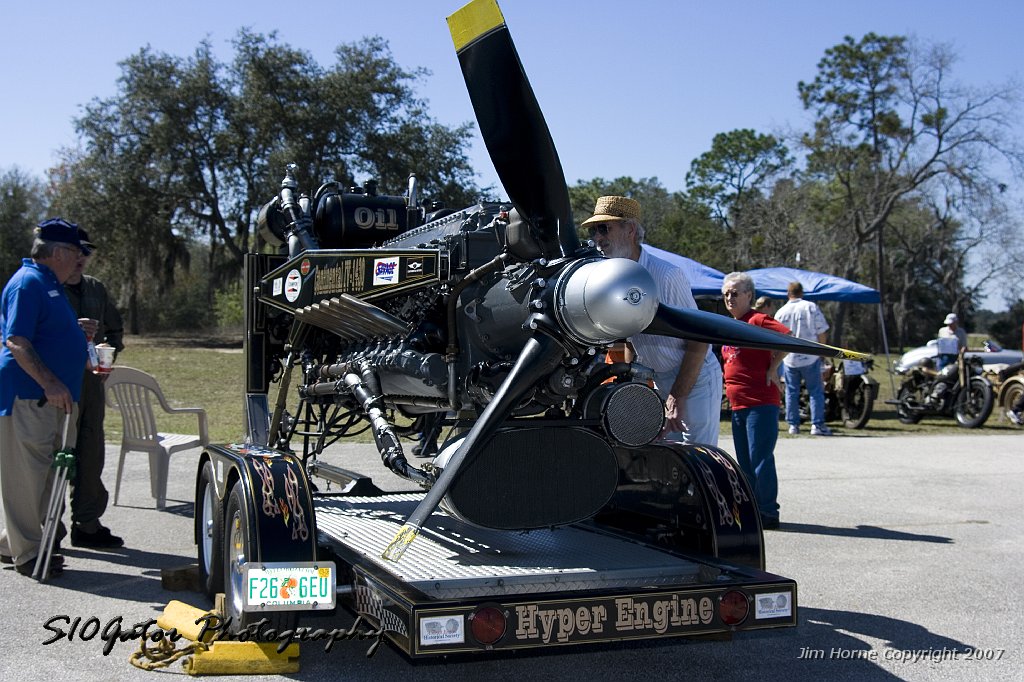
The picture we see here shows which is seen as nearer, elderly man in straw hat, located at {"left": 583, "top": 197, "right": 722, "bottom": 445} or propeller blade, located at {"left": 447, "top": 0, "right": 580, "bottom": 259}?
propeller blade, located at {"left": 447, "top": 0, "right": 580, "bottom": 259}

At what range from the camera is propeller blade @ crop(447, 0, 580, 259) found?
3979 mm

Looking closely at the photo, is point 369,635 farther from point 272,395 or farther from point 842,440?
point 272,395

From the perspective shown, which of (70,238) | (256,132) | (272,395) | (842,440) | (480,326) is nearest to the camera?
(480,326)

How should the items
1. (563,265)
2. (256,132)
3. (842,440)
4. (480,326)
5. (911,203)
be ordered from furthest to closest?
(911,203), (256,132), (842,440), (480,326), (563,265)

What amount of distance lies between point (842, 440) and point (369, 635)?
11960 millimetres

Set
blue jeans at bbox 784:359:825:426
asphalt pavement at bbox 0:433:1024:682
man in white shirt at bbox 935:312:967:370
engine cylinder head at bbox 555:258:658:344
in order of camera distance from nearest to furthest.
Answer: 1. engine cylinder head at bbox 555:258:658:344
2. asphalt pavement at bbox 0:433:1024:682
3. blue jeans at bbox 784:359:825:426
4. man in white shirt at bbox 935:312:967:370

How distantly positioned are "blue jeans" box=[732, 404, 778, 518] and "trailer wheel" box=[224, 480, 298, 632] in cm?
413

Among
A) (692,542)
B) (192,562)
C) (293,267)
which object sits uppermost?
(293,267)

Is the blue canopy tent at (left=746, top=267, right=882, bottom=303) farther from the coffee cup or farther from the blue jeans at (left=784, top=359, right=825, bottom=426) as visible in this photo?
the coffee cup

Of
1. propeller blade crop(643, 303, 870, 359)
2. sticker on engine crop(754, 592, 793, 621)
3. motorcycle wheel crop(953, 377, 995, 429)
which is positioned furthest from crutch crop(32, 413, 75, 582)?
motorcycle wheel crop(953, 377, 995, 429)

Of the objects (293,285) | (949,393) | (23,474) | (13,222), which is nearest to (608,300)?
(293,285)

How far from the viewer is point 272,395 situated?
62.8 ft

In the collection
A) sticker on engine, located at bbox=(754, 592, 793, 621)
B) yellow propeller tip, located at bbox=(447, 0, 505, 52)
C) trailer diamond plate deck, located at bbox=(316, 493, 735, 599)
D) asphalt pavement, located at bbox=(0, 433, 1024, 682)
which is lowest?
asphalt pavement, located at bbox=(0, 433, 1024, 682)

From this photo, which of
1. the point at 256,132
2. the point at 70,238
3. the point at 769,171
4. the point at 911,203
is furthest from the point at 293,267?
the point at 769,171
